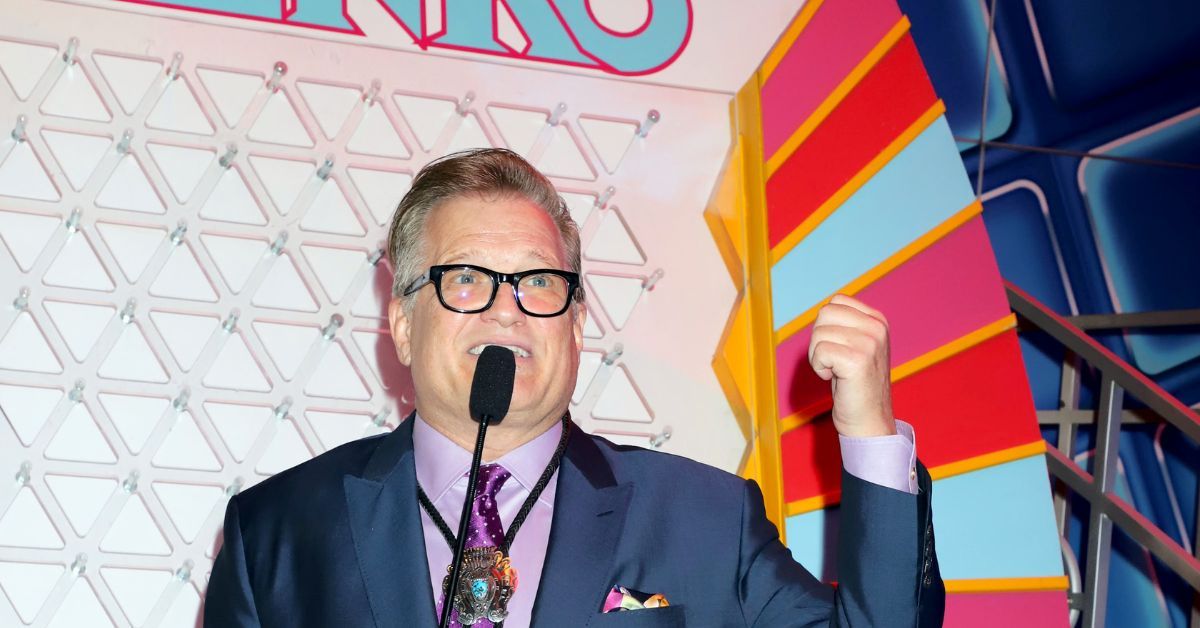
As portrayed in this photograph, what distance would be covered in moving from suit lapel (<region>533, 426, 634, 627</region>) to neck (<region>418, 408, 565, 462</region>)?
2.1 inches

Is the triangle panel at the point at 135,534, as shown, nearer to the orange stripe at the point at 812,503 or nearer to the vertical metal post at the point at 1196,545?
the orange stripe at the point at 812,503

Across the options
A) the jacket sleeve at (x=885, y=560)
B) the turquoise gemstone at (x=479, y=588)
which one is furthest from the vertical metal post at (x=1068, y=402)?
the turquoise gemstone at (x=479, y=588)

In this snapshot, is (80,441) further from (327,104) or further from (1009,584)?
(1009,584)

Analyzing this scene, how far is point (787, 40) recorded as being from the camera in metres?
2.41

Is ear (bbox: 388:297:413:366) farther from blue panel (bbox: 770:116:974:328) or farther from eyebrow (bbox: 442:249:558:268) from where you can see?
blue panel (bbox: 770:116:974:328)

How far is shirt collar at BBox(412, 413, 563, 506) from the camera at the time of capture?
1476 millimetres

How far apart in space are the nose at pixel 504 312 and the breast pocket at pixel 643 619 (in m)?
0.36

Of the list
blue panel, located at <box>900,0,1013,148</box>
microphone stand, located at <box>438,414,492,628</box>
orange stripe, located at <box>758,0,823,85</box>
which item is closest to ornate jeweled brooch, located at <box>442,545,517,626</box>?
microphone stand, located at <box>438,414,492,628</box>

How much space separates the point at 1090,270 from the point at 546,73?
5.50 ft

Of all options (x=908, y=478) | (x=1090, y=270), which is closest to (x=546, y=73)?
(x=908, y=478)

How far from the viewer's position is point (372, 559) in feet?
4.54

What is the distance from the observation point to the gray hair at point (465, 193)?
1571 mm

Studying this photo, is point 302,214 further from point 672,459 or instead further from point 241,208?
point 672,459

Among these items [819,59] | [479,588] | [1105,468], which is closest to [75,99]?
[479,588]
